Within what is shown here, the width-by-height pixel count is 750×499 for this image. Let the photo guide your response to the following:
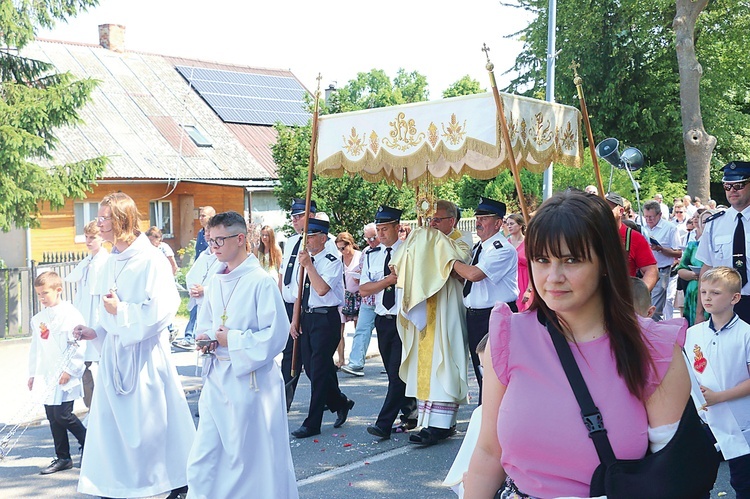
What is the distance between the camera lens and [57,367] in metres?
6.66

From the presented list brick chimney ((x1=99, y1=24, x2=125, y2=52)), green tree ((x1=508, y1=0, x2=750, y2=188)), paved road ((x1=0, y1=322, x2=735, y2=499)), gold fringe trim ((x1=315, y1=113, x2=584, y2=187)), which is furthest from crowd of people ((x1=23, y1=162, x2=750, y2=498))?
brick chimney ((x1=99, y1=24, x2=125, y2=52))

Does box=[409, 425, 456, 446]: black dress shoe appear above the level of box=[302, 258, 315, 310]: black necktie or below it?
below

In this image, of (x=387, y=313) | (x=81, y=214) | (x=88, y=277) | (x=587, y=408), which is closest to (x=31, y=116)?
(x=88, y=277)

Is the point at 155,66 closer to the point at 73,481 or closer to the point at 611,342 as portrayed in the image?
the point at 73,481

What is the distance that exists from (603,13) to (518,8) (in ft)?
12.5

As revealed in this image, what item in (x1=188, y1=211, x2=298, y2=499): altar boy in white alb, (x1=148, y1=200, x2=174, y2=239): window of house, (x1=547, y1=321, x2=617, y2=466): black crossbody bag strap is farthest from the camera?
(x1=148, y1=200, x2=174, y2=239): window of house

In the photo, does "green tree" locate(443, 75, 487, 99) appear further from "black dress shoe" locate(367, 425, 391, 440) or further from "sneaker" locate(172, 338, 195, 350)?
"black dress shoe" locate(367, 425, 391, 440)

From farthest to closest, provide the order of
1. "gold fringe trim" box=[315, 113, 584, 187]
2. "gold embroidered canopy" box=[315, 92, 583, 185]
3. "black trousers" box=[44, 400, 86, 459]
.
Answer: "gold fringe trim" box=[315, 113, 584, 187] → "gold embroidered canopy" box=[315, 92, 583, 185] → "black trousers" box=[44, 400, 86, 459]

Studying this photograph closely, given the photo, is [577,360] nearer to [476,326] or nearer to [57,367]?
[476,326]

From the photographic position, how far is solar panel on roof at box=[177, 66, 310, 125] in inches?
1227

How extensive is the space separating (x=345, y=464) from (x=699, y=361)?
2.83 meters

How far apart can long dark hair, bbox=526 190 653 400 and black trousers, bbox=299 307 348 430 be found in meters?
5.59

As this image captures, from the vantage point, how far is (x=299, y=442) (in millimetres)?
7387

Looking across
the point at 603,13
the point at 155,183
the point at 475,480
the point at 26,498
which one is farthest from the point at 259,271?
the point at 603,13
